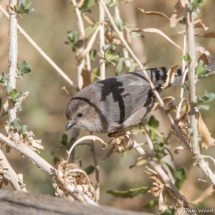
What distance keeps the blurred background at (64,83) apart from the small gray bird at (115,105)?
83cm

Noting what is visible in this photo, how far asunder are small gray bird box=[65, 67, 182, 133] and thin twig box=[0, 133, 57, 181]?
3.94 feet

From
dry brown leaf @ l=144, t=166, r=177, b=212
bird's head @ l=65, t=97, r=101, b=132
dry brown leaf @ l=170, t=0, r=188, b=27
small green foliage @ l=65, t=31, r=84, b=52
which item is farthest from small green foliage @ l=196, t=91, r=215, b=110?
bird's head @ l=65, t=97, r=101, b=132

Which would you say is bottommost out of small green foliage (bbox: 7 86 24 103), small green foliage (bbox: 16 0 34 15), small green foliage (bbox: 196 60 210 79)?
small green foliage (bbox: 196 60 210 79)

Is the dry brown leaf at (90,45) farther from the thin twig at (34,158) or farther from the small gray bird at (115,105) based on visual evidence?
the thin twig at (34,158)

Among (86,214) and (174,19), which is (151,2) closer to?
(174,19)

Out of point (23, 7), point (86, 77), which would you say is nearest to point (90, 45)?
point (86, 77)

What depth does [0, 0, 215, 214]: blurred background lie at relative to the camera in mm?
3914

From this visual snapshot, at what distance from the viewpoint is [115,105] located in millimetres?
2955

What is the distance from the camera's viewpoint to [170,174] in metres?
2.30

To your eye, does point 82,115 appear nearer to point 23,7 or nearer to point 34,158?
point 34,158

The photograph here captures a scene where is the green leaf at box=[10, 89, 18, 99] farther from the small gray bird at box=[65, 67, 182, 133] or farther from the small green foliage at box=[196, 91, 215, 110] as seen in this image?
the small gray bird at box=[65, 67, 182, 133]

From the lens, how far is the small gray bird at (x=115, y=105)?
287cm

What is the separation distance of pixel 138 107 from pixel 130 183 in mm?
1697

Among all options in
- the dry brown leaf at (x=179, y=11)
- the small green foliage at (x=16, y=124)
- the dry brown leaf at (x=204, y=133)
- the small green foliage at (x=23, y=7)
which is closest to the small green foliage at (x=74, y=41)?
the small green foliage at (x=23, y=7)
